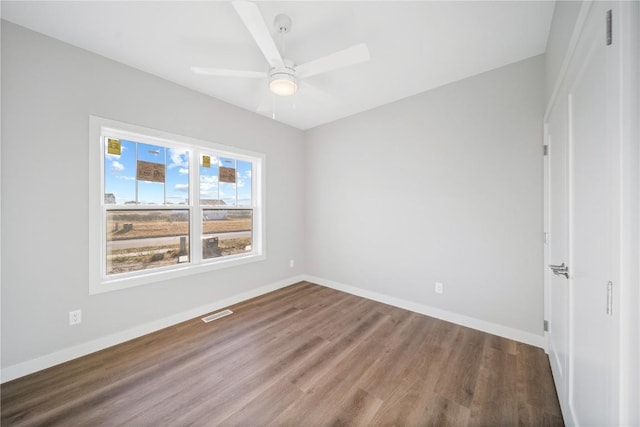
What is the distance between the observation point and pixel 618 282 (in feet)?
2.45

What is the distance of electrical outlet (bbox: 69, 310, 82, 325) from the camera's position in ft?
6.89

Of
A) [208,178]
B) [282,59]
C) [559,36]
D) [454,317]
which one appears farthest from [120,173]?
[454,317]

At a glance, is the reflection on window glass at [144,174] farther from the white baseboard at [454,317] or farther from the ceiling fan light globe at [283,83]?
the white baseboard at [454,317]

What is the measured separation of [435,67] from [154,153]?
10.4ft

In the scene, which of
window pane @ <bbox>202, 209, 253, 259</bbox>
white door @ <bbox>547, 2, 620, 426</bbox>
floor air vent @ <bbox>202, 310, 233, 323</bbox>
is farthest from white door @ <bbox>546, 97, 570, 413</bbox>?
window pane @ <bbox>202, 209, 253, 259</bbox>

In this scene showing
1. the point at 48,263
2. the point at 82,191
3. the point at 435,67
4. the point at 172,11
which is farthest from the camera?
the point at 435,67

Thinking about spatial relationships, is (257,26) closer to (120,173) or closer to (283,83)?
(283,83)

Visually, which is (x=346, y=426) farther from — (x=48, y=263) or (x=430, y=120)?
(x=430, y=120)

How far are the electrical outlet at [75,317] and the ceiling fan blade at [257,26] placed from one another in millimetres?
2717

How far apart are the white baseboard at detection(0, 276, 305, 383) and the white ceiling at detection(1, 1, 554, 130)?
8.72 feet

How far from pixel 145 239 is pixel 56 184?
2.84 ft

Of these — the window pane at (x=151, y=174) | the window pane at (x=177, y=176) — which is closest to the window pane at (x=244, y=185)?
the window pane at (x=177, y=176)

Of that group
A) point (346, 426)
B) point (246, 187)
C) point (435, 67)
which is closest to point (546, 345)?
point (346, 426)

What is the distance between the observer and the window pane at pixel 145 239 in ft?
7.98
